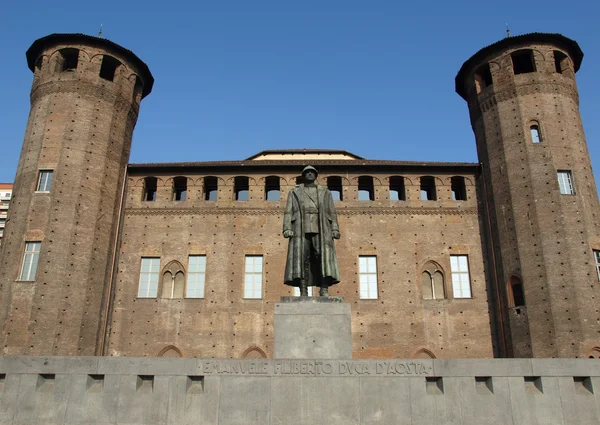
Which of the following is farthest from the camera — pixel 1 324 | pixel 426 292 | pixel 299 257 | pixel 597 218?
pixel 426 292

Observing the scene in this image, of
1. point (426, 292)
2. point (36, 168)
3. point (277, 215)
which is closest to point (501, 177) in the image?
point (426, 292)

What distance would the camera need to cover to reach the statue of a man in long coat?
1019 centimetres

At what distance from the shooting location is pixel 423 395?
27.8 ft

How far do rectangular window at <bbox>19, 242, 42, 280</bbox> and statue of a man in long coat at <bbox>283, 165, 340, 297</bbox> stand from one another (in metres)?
14.5

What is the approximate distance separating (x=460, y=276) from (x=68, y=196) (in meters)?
17.0

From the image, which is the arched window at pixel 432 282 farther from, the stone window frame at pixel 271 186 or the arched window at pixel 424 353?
the stone window frame at pixel 271 186

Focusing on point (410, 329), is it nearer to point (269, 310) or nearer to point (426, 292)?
point (426, 292)

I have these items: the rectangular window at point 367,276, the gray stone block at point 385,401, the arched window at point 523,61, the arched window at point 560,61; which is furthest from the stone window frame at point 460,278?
the gray stone block at point 385,401

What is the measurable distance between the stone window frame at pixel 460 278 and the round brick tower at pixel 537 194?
944 mm

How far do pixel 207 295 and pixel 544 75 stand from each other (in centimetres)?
1789

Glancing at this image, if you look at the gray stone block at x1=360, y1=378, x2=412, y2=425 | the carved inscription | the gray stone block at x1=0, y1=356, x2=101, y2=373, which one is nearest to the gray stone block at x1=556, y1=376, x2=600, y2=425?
the carved inscription

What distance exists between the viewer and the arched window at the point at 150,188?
2555 cm

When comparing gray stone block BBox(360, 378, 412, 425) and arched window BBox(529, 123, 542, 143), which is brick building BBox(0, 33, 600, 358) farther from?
gray stone block BBox(360, 378, 412, 425)

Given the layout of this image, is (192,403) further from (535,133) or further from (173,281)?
(535,133)
